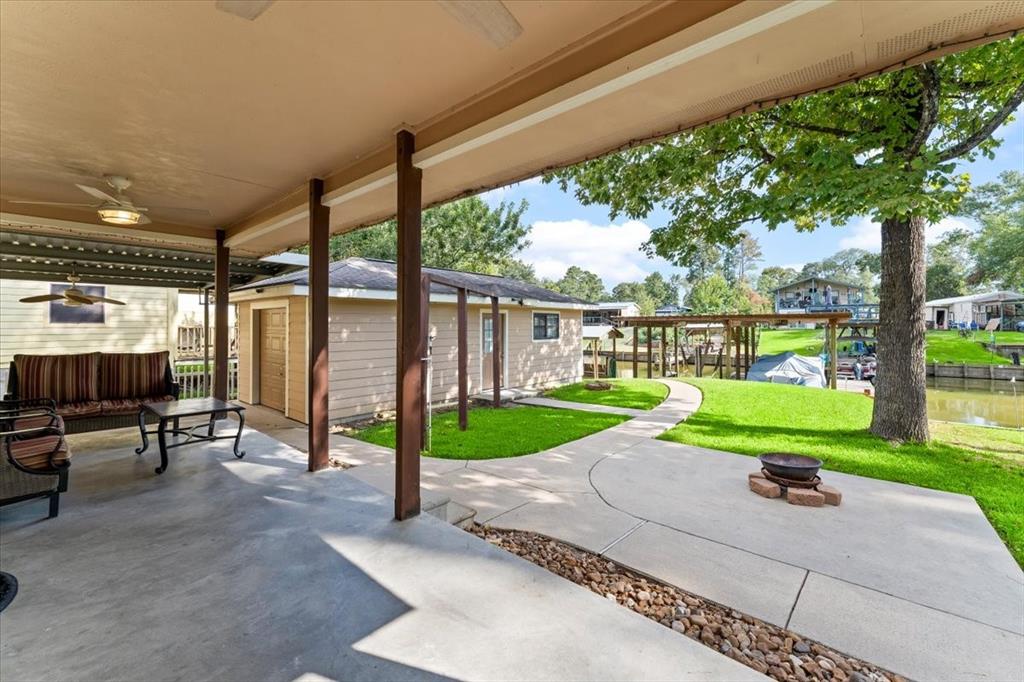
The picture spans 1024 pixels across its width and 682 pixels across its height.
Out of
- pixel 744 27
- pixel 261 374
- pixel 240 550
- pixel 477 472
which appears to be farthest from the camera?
pixel 261 374

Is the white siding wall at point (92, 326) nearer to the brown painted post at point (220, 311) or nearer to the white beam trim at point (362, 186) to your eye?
the brown painted post at point (220, 311)

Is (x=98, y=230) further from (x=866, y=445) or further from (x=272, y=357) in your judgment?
(x=866, y=445)

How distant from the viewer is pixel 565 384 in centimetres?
1259

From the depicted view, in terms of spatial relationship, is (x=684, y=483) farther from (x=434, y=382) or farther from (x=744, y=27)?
(x=434, y=382)

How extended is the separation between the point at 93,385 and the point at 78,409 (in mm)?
607

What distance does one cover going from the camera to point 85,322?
9.93 meters

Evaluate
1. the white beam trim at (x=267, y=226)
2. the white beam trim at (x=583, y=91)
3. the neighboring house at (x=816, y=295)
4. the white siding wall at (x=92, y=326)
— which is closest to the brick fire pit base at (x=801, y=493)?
the white beam trim at (x=583, y=91)

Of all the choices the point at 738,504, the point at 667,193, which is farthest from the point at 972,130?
the point at 738,504

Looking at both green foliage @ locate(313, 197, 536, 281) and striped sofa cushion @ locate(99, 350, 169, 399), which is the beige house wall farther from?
green foliage @ locate(313, 197, 536, 281)

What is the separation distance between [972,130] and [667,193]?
385cm

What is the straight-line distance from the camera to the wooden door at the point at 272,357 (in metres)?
8.24

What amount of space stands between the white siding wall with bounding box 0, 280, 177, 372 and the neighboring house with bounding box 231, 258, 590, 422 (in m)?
3.49

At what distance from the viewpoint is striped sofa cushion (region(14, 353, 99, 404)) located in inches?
201

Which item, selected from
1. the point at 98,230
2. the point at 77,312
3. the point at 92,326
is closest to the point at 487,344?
the point at 98,230
